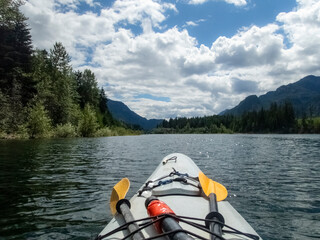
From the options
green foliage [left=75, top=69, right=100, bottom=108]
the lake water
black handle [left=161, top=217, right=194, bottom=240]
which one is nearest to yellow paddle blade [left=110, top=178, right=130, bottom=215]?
the lake water

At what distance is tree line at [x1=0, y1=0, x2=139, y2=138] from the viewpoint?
118 feet

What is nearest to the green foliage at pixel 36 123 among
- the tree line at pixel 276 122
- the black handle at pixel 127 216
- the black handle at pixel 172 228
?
the black handle at pixel 127 216

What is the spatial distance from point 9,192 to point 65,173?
3.43m

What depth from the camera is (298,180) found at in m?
10.0

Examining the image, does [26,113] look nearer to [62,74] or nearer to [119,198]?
[62,74]

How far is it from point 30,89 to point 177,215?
1911 inches

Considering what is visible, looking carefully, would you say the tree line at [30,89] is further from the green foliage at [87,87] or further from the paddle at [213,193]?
the paddle at [213,193]

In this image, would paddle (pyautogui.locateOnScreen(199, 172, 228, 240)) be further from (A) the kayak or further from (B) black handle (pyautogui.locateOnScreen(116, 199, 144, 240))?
(B) black handle (pyautogui.locateOnScreen(116, 199, 144, 240))

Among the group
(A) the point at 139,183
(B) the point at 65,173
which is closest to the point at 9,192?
(B) the point at 65,173

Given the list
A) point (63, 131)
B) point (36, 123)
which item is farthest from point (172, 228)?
point (63, 131)

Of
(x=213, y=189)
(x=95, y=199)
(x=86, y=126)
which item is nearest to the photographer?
(x=213, y=189)

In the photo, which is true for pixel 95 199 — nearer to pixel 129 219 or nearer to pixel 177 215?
pixel 129 219

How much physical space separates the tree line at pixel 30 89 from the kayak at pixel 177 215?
36222mm

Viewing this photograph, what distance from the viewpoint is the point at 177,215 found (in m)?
3.19
